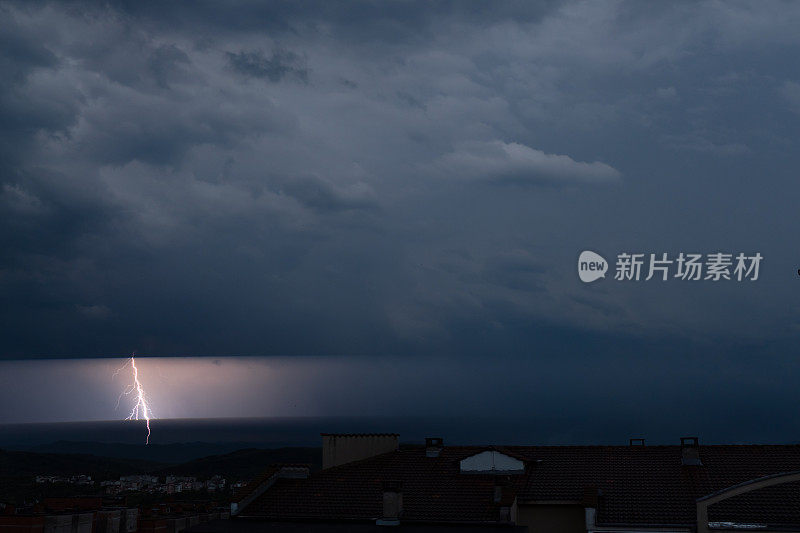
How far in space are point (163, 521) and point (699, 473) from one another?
110 ft

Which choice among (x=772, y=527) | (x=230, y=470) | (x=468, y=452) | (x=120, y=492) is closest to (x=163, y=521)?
(x=468, y=452)

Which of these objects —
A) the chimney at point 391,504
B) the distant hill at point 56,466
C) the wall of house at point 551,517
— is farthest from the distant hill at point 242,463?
the wall of house at point 551,517

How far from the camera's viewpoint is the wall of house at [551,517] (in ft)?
99.5

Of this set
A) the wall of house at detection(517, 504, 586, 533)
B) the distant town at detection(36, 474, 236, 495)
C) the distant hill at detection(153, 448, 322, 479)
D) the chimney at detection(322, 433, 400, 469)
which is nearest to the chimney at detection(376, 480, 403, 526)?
the wall of house at detection(517, 504, 586, 533)

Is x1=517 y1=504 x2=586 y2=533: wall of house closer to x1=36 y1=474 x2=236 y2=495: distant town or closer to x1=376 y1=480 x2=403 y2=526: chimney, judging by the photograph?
x1=376 y1=480 x2=403 y2=526: chimney

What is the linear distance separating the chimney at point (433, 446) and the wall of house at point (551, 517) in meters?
7.68

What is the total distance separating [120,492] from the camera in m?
99.1

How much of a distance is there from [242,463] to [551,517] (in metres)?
134

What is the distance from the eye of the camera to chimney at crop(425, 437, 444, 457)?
125 feet

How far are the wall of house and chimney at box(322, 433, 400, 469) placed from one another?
11.1m

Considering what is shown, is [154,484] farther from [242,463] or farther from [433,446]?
[433,446]

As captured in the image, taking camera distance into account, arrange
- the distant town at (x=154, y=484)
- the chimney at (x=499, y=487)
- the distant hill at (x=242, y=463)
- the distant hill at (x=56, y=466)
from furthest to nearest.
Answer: the distant hill at (x=242, y=463)
the distant hill at (x=56, y=466)
the distant town at (x=154, y=484)
the chimney at (x=499, y=487)

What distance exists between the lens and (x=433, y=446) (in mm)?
38594

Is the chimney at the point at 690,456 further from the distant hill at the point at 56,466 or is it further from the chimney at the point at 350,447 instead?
the distant hill at the point at 56,466
